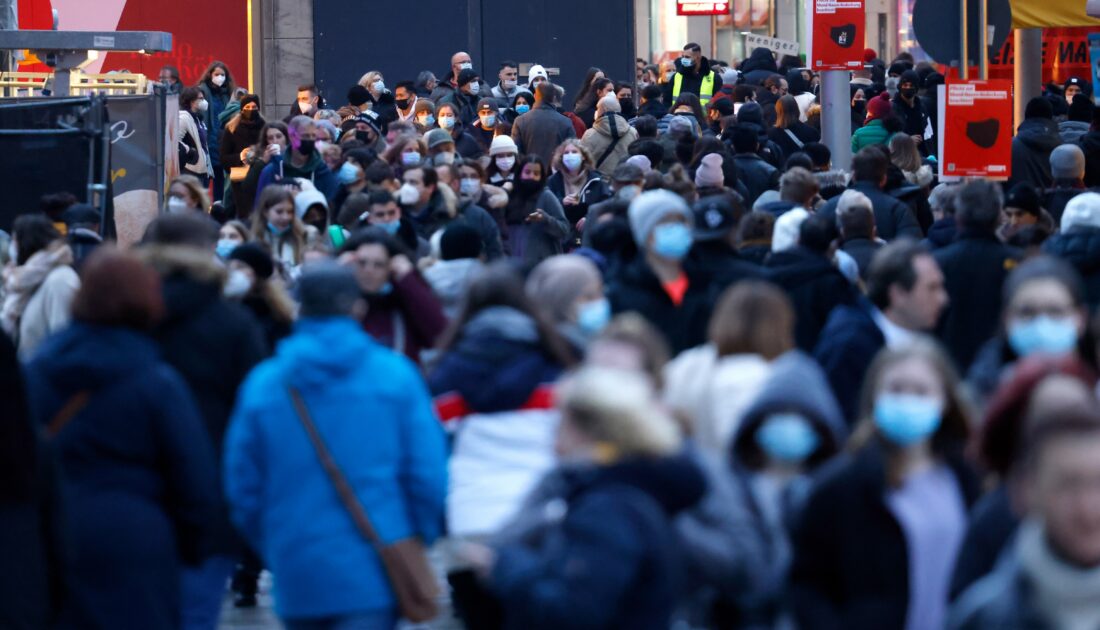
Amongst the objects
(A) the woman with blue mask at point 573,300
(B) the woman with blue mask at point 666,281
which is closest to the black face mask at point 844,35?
(B) the woman with blue mask at point 666,281

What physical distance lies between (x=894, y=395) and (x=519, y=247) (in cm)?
881

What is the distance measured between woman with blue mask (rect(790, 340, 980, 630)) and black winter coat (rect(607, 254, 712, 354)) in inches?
107

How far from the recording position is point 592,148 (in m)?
16.9

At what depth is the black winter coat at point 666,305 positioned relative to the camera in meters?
8.19

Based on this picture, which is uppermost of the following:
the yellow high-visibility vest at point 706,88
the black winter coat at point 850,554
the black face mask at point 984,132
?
the yellow high-visibility vest at point 706,88

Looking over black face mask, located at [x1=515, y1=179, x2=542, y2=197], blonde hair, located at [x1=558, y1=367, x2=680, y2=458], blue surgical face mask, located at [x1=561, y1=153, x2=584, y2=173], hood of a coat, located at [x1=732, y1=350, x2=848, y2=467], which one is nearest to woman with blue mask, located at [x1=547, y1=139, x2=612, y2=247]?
blue surgical face mask, located at [x1=561, y1=153, x2=584, y2=173]

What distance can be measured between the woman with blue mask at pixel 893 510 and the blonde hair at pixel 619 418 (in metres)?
0.60

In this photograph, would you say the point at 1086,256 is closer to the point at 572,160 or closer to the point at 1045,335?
the point at 1045,335

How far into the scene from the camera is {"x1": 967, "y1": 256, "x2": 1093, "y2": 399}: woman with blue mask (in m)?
6.37

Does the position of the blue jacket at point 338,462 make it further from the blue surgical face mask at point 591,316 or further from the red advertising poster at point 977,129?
the red advertising poster at point 977,129

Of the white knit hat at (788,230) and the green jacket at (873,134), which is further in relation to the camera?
the green jacket at (873,134)

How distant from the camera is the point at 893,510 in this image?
5109 millimetres

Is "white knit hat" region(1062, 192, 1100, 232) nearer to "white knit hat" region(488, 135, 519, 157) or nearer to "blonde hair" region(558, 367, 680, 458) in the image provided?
"white knit hat" region(488, 135, 519, 157)

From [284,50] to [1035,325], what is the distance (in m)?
23.1
